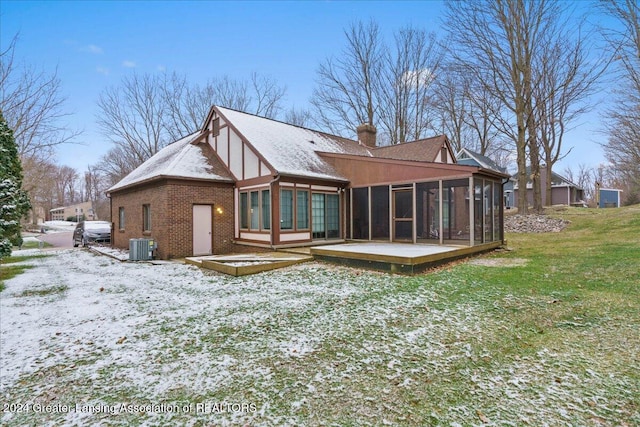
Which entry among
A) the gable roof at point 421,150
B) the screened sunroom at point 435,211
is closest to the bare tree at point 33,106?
the screened sunroom at point 435,211

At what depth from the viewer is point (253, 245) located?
11641 mm

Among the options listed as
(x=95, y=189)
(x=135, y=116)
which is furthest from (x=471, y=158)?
(x=95, y=189)

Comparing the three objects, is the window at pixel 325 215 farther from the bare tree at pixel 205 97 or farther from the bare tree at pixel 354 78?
the bare tree at pixel 205 97

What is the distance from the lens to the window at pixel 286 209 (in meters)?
Result: 11.1

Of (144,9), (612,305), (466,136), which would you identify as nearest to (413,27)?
(466,136)

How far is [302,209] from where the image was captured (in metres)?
11.6

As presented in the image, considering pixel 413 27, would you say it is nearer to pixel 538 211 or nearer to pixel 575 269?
pixel 538 211

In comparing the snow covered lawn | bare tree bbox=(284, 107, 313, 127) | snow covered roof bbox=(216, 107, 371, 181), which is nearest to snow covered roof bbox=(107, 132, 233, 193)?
snow covered roof bbox=(216, 107, 371, 181)

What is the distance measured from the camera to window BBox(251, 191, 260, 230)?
456 inches

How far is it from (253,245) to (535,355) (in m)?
9.46

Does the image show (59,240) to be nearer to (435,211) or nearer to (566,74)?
(435,211)

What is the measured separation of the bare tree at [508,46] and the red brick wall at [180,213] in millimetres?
14860

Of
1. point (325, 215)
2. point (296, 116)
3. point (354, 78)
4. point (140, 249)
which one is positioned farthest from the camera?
point (296, 116)

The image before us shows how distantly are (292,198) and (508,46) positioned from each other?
14.8 m
